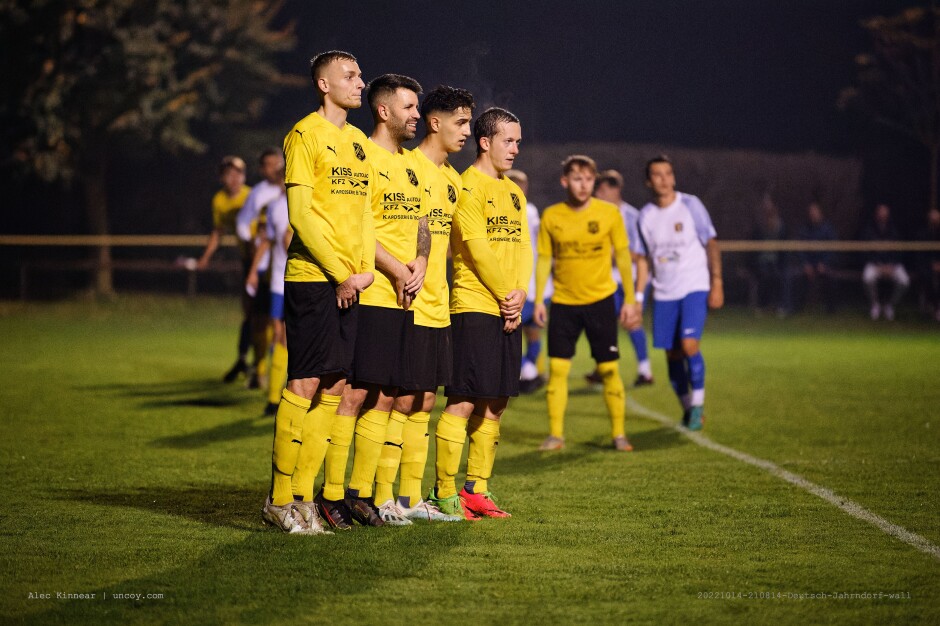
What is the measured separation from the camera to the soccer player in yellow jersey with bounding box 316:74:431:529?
19.5ft

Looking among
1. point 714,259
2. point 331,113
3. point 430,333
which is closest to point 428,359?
point 430,333

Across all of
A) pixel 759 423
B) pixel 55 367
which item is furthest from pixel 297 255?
pixel 55 367

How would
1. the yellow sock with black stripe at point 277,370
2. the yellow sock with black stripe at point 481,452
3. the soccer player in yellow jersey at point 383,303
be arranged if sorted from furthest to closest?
the yellow sock with black stripe at point 277,370
the yellow sock with black stripe at point 481,452
the soccer player in yellow jersey at point 383,303

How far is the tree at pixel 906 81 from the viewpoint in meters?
31.8

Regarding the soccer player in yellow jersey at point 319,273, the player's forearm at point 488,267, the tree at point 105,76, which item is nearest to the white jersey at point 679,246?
the player's forearm at point 488,267

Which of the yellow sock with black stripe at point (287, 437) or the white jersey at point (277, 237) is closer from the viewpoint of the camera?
the yellow sock with black stripe at point (287, 437)

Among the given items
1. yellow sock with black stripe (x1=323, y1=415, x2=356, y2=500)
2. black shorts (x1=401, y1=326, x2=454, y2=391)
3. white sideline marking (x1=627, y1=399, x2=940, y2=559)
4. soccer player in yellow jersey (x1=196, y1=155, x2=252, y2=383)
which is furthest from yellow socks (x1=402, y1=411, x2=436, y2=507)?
soccer player in yellow jersey (x1=196, y1=155, x2=252, y2=383)

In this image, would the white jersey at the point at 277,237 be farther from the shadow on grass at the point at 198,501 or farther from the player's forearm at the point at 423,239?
the player's forearm at the point at 423,239

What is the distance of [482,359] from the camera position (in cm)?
634

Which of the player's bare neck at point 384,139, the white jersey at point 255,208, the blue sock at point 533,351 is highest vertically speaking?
the player's bare neck at point 384,139

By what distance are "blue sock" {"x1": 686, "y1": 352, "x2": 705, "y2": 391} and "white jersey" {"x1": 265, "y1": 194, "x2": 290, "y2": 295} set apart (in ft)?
11.9

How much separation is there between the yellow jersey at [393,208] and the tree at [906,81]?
2796cm

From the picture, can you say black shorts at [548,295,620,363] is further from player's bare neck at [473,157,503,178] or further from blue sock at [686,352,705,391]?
player's bare neck at [473,157,503,178]

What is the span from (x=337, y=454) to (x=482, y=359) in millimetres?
944
